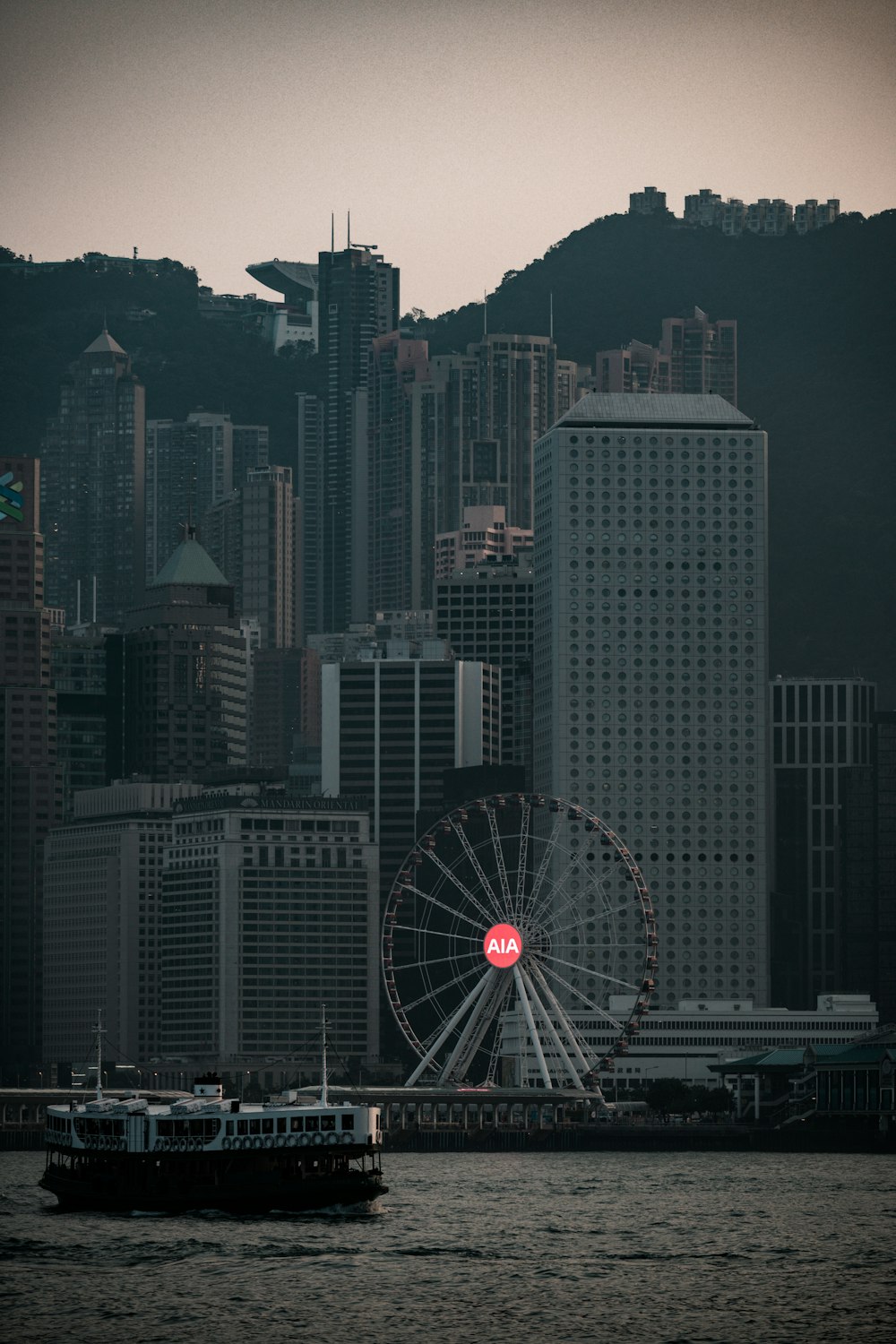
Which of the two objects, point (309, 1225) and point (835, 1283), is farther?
point (309, 1225)

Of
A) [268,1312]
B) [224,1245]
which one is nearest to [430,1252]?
[224,1245]

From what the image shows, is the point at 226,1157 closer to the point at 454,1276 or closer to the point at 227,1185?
the point at 227,1185

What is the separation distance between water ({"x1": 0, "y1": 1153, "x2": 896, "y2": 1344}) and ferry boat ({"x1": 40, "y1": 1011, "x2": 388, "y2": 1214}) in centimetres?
134

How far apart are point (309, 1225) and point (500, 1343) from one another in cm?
4406

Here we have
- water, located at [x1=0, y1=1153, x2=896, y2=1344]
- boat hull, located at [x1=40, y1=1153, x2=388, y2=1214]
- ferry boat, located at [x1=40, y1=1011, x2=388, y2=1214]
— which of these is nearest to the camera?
water, located at [x1=0, y1=1153, x2=896, y2=1344]

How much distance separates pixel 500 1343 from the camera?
425 ft

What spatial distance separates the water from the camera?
133875 millimetres

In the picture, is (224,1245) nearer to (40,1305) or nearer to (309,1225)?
(309,1225)

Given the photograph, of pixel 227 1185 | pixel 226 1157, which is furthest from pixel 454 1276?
pixel 226 1157

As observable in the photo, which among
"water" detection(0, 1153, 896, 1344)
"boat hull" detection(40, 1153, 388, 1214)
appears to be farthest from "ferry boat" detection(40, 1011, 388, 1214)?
"water" detection(0, 1153, 896, 1344)

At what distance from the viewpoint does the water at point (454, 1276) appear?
13388 cm

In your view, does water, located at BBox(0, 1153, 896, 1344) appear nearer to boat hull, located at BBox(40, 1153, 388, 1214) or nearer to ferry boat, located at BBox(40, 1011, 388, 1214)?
boat hull, located at BBox(40, 1153, 388, 1214)

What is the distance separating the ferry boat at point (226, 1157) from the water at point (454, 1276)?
134 cm

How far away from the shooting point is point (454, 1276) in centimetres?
15075
